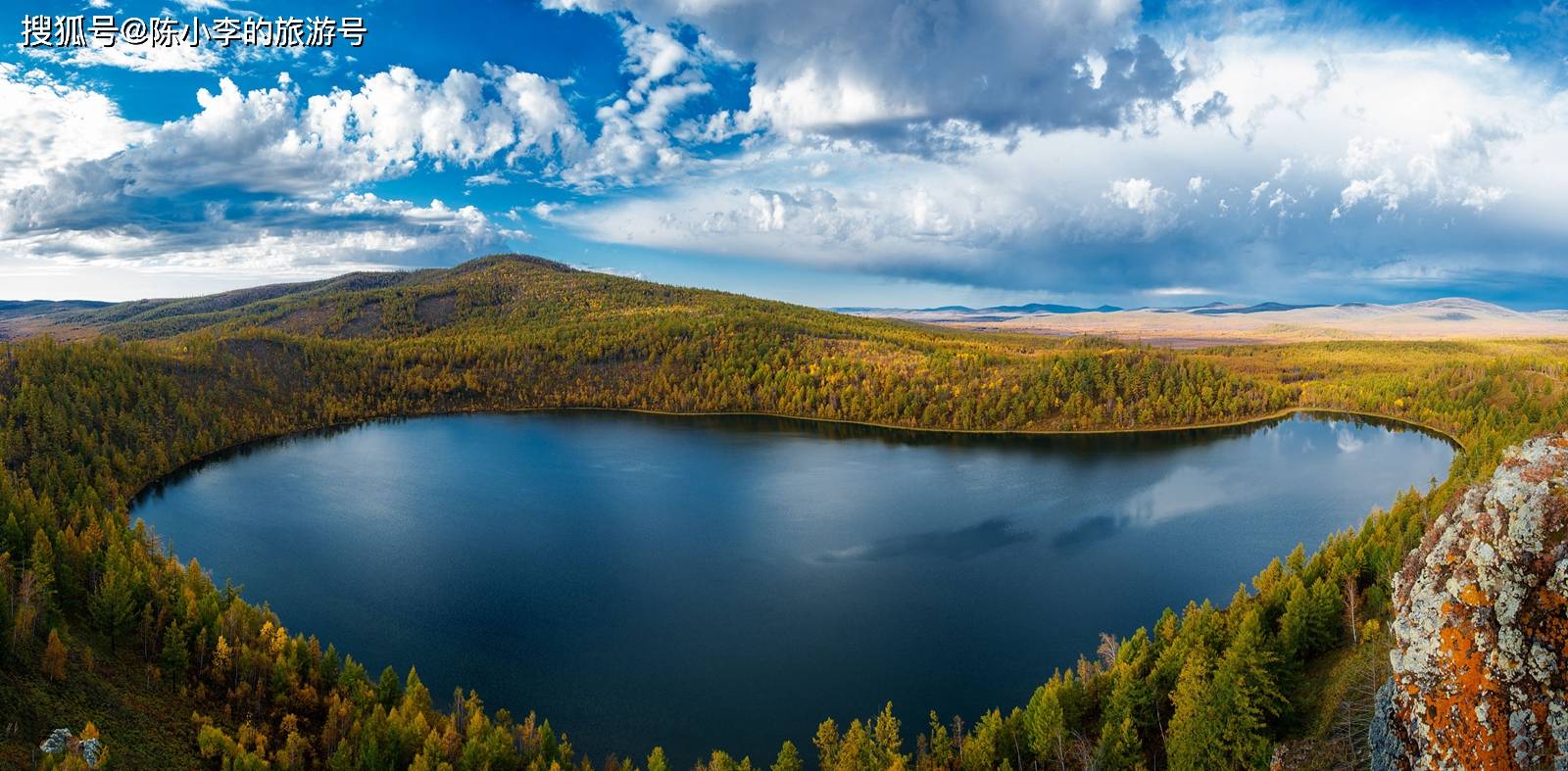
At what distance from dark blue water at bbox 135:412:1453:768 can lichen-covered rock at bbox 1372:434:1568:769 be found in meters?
30.1

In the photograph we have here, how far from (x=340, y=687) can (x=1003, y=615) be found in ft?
137

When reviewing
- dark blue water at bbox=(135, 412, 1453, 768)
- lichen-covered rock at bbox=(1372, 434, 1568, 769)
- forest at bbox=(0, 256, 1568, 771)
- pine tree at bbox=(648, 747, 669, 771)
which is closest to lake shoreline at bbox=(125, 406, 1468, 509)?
dark blue water at bbox=(135, 412, 1453, 768)

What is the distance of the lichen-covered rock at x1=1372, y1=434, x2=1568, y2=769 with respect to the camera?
14602 mm

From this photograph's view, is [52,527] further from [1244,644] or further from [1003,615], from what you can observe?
[1244,644]

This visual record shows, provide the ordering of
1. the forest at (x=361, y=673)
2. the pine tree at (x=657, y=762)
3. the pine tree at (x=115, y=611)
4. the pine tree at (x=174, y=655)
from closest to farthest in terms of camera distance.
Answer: the pine tree at (x=657, y=762) < the forest at (x=361, y=673) < the pine tree at (x=174, y=655) < the pine tree at (x=115, y=611)

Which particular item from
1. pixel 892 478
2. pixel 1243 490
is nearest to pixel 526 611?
pixel 892 478

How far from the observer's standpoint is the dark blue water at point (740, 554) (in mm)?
46750

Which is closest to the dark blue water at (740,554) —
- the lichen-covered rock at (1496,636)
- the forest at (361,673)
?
the forest at (361,673)

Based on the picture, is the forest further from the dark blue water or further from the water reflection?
the water reflection

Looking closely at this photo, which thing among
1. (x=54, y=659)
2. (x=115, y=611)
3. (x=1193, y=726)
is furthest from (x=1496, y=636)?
(x=115, y=611)

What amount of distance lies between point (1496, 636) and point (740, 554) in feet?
188

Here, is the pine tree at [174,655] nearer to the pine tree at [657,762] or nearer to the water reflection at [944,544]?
the pine tree at [657,762]

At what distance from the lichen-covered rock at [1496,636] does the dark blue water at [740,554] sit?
98.8 feet

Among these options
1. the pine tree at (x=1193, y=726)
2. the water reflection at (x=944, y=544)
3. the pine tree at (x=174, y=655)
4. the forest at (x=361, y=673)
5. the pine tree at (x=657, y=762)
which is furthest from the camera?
the water reflection at (x=944, y=544)
